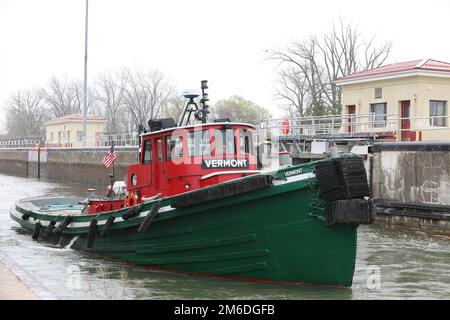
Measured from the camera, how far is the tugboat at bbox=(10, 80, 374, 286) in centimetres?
1023

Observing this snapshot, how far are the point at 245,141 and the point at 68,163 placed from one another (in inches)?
1512

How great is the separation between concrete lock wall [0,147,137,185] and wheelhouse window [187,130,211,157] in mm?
25665

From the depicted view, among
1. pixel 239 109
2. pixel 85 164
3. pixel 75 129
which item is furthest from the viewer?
pixel 239 109

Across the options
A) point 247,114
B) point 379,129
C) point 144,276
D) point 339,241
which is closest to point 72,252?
point 144,276

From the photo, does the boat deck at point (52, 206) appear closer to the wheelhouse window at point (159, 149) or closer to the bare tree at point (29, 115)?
the wheelhouse window at point (159, 149)

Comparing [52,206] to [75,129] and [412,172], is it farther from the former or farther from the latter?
[75,129]

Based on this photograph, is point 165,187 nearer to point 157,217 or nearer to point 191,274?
point 157,217

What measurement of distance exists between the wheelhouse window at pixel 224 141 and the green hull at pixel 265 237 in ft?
4.87

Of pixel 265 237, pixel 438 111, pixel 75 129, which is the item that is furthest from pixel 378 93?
pixel 75 129

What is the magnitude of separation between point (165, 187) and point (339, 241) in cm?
374

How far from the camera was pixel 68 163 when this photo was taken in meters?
49.0

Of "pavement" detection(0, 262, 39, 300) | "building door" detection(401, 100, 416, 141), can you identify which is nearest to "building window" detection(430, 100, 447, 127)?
"building door" detection(401, 100, 416, 141)

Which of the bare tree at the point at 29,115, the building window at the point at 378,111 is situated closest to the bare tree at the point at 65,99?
the bare tree at the point at 29,115

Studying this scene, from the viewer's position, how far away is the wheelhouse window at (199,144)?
1218cm
